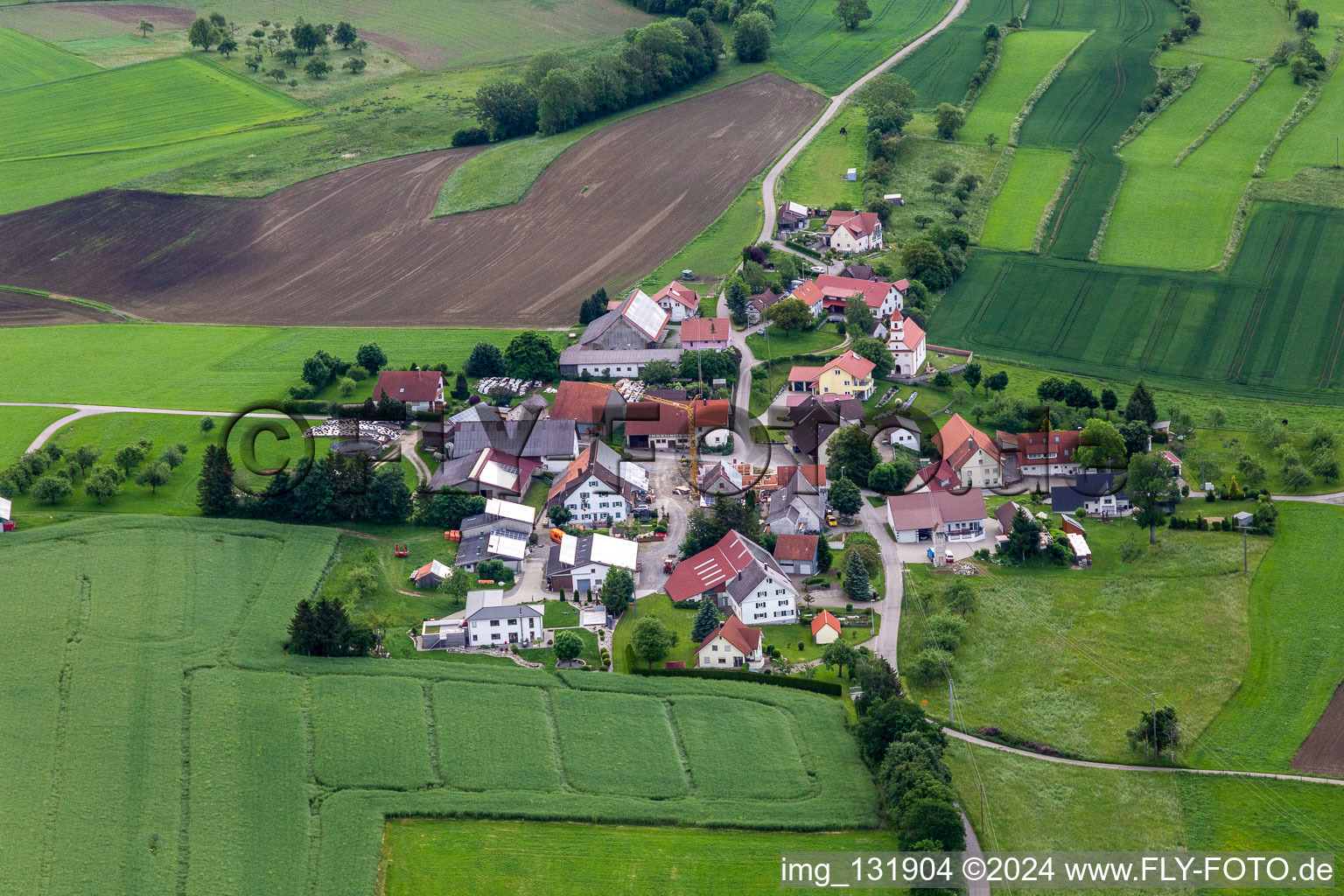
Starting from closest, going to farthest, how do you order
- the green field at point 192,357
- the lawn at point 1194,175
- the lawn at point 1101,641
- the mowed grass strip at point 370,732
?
1. the mowed grass strip at point 370,732
2. the lawn at point 1101,641
3. the green field at point 192,357
4. the lawn at point 1194,175

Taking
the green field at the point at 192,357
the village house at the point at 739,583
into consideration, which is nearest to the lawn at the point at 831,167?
the green field at the point at 192,357

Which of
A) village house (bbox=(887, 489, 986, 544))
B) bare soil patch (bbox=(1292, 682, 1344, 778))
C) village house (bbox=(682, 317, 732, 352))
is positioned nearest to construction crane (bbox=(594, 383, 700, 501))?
village house (bbox=(682, 317, 732, 352))

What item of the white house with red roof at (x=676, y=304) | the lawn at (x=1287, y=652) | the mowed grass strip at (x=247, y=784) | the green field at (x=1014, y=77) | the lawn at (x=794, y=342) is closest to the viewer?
the mowed grass strip at (x=247, y=784)

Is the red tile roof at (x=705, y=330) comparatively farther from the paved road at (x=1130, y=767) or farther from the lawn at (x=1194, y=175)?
the paved road at (x=1130, y=767)

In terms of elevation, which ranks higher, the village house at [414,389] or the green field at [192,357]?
the village house at [414,389]

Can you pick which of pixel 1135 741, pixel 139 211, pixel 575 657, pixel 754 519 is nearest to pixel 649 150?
pixel 139 211

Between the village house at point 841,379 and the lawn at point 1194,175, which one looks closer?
the village house at point 841,379

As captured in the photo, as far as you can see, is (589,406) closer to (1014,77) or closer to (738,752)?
(738,752)

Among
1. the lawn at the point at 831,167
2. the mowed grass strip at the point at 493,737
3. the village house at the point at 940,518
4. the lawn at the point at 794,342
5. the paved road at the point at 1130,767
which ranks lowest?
the mowed grass strip at the point at 493,737
